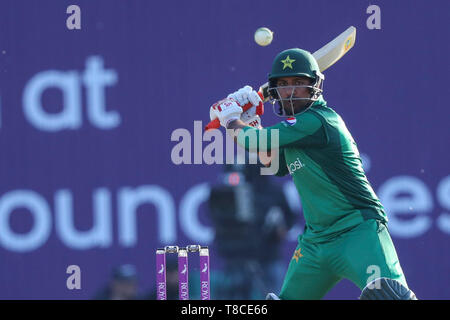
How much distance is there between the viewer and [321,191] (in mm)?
4520

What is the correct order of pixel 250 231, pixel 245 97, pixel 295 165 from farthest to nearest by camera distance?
pixel 250 231 → pixel 245 97 → pixel 295 165

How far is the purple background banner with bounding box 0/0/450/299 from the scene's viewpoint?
6336mm

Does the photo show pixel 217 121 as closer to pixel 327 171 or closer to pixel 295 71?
pixel 295 71

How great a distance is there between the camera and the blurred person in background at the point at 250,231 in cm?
632

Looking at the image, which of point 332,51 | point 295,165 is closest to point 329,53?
point 332,51

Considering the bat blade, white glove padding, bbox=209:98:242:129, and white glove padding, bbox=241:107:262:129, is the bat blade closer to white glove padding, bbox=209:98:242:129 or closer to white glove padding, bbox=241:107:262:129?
white glove padding, bbox=241:107:262:129

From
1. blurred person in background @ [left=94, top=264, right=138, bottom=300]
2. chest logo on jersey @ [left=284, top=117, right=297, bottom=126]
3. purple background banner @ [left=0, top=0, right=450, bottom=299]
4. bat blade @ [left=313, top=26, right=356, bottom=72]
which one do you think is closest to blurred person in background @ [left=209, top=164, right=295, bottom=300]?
purple background banner @ [left=0, top=0, right=450, bottom=299]

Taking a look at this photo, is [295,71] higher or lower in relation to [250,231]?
higher

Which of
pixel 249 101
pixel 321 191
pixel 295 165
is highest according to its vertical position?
pixel 249 101

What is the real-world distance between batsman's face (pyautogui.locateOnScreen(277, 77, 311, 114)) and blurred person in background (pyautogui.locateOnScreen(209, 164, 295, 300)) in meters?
1.76

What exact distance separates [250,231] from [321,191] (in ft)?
6.17

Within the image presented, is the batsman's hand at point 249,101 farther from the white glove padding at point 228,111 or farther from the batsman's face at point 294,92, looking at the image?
the batsman's face at point 294,92

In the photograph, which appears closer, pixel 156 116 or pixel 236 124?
pixel 236 124
